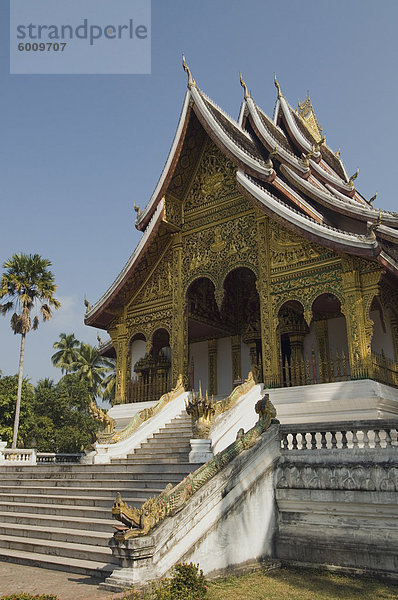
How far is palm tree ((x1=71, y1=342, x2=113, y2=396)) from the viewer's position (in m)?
41.1

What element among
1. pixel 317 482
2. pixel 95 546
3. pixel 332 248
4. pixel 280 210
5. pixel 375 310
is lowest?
pixel 95 546

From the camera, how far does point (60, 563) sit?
602 cm

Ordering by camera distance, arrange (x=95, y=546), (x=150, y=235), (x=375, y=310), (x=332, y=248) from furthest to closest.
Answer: (x=150, y=235)
(x=375, y=310)
(x=332, y=248)
(x=95, y=546)

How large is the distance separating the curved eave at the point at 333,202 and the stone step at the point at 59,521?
8405mm

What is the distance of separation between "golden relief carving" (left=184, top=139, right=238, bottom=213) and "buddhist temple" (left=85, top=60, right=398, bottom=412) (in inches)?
1.3

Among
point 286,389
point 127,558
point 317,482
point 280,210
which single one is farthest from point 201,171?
point 127,558

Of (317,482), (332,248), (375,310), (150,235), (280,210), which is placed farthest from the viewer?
(150,235)

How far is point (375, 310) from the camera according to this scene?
1254cm

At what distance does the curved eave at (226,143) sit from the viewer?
12.0 metres

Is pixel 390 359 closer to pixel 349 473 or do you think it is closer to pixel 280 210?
pixel 280 210

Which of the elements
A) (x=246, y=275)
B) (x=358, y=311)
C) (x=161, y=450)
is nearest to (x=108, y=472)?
(x=161, y=450)

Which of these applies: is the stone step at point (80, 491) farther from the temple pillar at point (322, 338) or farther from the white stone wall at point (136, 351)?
the temple pillar at point (322, 338)

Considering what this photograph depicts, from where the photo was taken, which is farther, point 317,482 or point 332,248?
point 332,248

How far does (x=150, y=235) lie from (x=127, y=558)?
372 inches
